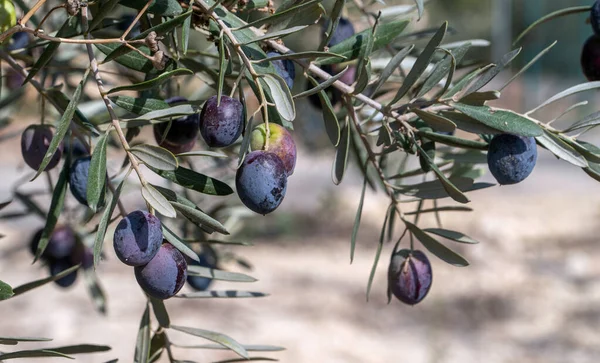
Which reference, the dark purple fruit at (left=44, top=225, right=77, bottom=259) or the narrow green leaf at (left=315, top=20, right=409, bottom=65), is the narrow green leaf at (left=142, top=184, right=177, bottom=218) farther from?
the dark purple fruit at (left=44, top=225, right=77, bottom=259)

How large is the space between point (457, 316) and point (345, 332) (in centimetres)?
68

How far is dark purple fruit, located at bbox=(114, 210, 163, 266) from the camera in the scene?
596 mm

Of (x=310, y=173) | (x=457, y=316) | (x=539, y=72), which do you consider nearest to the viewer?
(x=457, y=316)

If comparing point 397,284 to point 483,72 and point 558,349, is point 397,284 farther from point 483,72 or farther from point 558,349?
point 558,349

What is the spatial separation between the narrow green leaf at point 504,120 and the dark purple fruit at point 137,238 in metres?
0.26

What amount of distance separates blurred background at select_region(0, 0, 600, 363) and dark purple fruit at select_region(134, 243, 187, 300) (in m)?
1.65

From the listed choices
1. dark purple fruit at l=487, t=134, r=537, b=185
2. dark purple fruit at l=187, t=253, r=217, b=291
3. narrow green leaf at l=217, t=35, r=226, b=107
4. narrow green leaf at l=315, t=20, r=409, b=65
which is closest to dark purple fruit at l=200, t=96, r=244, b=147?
narrow green leaf at l=217, t=35, r=226, b=107

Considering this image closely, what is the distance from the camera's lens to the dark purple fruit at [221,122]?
0.61 m

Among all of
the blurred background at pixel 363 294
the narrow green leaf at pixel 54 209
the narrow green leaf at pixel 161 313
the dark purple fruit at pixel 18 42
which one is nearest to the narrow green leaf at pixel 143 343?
the narrow green leaf at pixel 161 313

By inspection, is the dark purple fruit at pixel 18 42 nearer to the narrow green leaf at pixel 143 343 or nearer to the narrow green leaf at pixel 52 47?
the narrow green leaf at pixel 52 47

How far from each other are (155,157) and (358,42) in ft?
0.76

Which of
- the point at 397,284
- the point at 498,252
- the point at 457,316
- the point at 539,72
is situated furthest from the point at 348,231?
the point at 397,284

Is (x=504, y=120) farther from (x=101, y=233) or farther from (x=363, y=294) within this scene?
(x=363, y=294)

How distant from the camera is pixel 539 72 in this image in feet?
29.8
